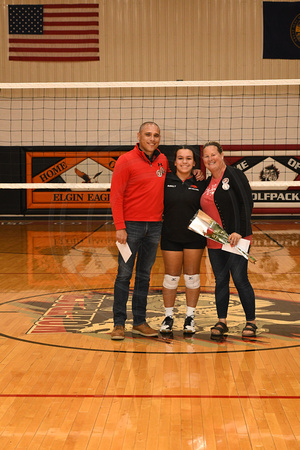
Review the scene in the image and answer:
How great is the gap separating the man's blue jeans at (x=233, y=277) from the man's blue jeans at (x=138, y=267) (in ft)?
1.70

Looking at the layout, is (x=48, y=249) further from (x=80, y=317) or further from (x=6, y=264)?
(x=80, y=317)

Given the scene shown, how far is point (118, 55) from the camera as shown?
1727cm

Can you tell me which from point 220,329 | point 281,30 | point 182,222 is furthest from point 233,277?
point 281,30

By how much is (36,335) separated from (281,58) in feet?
45.9

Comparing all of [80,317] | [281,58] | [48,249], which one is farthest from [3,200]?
[80,317]

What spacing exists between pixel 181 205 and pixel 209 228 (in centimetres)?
35

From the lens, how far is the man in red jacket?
4.96m

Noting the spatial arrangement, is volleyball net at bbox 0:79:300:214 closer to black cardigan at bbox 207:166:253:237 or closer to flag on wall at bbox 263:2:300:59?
flag on wall at bbox 263:2:300:59

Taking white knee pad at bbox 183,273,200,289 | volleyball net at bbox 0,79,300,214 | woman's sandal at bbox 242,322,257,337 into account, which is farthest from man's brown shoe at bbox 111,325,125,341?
volleyball net at bbox 0,79,300,214

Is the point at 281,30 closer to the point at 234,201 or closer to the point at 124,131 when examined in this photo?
the point at 124,131

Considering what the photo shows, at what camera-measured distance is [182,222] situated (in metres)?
5.05

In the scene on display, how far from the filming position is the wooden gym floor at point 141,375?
10.5ft

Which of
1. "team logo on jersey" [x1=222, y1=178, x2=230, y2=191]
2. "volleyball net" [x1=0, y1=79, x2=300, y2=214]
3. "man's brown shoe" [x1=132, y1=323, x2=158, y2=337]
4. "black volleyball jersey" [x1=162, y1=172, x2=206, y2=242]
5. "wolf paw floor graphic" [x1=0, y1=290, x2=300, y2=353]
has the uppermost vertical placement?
"volleyball net" [x1=0, y1=79, x2=300, y2=214]

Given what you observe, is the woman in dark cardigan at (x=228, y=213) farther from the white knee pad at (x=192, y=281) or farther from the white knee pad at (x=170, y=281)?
the white knee pad at (x=170, y=281)
